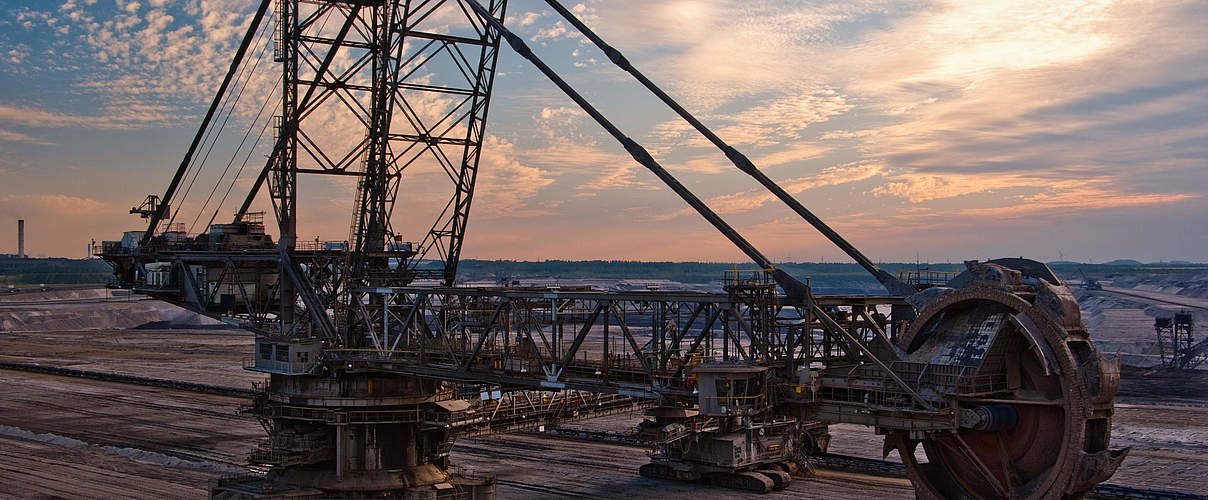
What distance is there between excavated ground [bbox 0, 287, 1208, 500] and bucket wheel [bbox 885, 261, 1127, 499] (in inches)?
864

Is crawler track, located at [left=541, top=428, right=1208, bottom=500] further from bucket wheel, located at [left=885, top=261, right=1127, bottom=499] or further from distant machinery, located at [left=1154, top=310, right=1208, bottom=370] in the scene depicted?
distant machinery, located at [left=1154, top=310, right=1208, bottom=370]

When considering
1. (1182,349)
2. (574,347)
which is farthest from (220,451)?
(1182,349)

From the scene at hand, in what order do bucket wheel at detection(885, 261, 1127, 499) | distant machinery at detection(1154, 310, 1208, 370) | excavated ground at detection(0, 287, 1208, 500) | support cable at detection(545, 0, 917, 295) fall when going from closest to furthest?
bucket wheel at detection(885, 261, 1127, 499) < support cable at detection(545, 0, 917, 295) < excavated ground at detection(0, 287, 1208, 500) < distant machinery at detection(1154, 310, 1208, 370)

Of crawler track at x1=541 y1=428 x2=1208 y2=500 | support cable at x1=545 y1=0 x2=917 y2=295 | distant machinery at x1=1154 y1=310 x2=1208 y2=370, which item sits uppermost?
support cable at x1=545 y1=0 x2=917 y2=295

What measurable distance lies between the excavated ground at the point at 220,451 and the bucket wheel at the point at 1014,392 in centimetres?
2194

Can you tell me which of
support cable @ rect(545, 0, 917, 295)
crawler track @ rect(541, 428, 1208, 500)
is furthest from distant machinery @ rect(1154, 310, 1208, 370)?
support cable @ rect(545, 0, 917, 295)

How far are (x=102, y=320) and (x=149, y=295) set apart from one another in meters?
154

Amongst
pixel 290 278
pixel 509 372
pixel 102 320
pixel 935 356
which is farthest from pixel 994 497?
pixel 102 320

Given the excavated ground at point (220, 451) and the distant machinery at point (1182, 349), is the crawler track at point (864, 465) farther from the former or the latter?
the distant machinery at point (1182, 349)

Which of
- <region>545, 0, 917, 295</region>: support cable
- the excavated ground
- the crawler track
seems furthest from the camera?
the excavated ground

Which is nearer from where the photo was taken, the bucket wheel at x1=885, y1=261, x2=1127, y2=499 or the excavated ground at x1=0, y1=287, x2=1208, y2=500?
the bucket wheel at x1=885, y1=261, x2=1127, y2=499

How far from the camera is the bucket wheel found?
22.1 metres

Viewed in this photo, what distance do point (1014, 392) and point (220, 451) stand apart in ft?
159

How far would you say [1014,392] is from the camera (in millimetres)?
23734
